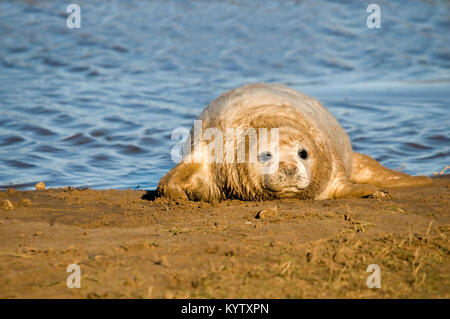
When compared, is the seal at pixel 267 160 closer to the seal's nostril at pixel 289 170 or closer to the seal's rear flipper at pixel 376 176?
the seal's nostril at pixel 289 170

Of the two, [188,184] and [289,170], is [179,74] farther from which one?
[289,170]

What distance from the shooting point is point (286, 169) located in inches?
245

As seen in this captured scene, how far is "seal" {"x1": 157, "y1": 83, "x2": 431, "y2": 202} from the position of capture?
6395 millimetres

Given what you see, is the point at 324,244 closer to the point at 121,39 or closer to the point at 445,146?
the point at 445,146

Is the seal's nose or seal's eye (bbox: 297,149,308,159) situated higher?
seal's eye (bbox: 297,149,308,159)

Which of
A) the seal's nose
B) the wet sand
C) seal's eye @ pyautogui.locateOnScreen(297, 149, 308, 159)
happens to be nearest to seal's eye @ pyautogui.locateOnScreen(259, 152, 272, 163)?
the seal's nose

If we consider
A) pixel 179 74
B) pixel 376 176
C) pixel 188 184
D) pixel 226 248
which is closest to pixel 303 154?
pixel 188 184

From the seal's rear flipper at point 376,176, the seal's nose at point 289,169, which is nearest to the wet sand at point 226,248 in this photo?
the seal's nose at point 289,169

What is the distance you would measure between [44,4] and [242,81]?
922 centimetres

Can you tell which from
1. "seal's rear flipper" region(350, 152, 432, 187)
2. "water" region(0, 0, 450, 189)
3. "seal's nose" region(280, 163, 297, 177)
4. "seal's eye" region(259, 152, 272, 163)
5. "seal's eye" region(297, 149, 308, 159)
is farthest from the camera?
"water" region(0, 0, 450, 189)

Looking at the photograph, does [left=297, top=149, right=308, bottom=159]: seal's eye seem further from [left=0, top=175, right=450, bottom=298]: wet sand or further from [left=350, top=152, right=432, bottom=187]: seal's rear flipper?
[left=350, top=152, right=432, bottom=187]: seal's rear flipper

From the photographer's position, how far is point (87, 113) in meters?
11.8

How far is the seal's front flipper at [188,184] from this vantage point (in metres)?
6.62

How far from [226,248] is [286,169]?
187cm
